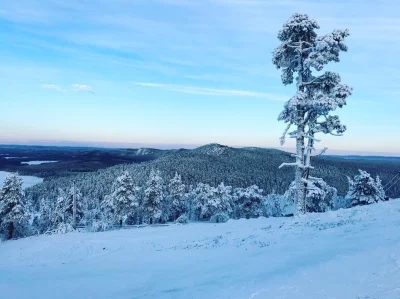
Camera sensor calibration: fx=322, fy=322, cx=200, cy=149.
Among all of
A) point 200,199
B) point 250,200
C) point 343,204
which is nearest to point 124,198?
point 250,200

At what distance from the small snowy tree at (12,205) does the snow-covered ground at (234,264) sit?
2011 cm

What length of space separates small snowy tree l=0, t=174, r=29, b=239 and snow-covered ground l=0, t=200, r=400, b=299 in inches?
792

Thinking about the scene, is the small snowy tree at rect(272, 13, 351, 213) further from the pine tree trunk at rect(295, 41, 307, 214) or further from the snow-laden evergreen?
the snow-laden evergreen

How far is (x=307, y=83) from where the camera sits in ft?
58.7

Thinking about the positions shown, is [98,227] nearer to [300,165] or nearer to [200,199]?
[300,165]

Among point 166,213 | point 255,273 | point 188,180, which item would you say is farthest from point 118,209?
point 188,180

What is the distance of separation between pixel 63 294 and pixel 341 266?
8.71 m

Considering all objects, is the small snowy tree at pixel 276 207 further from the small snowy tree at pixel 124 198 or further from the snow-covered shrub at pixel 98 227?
the small snowy tree at pixel 124 198

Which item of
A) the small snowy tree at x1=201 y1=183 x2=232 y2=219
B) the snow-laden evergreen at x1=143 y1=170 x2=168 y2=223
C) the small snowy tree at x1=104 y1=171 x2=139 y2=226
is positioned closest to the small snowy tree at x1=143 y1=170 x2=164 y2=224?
the snow-laden evergreen at x1=143 y1=170 x2=168 y2=223

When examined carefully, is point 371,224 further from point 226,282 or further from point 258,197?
point 258,197

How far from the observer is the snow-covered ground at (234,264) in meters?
7.48

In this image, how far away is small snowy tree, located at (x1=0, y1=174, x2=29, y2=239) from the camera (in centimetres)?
3878

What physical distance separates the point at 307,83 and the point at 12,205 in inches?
1482

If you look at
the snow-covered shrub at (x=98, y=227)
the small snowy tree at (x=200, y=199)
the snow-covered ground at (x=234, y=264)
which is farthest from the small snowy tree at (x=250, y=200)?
the snow-covered ground at (x=234, y=264)
